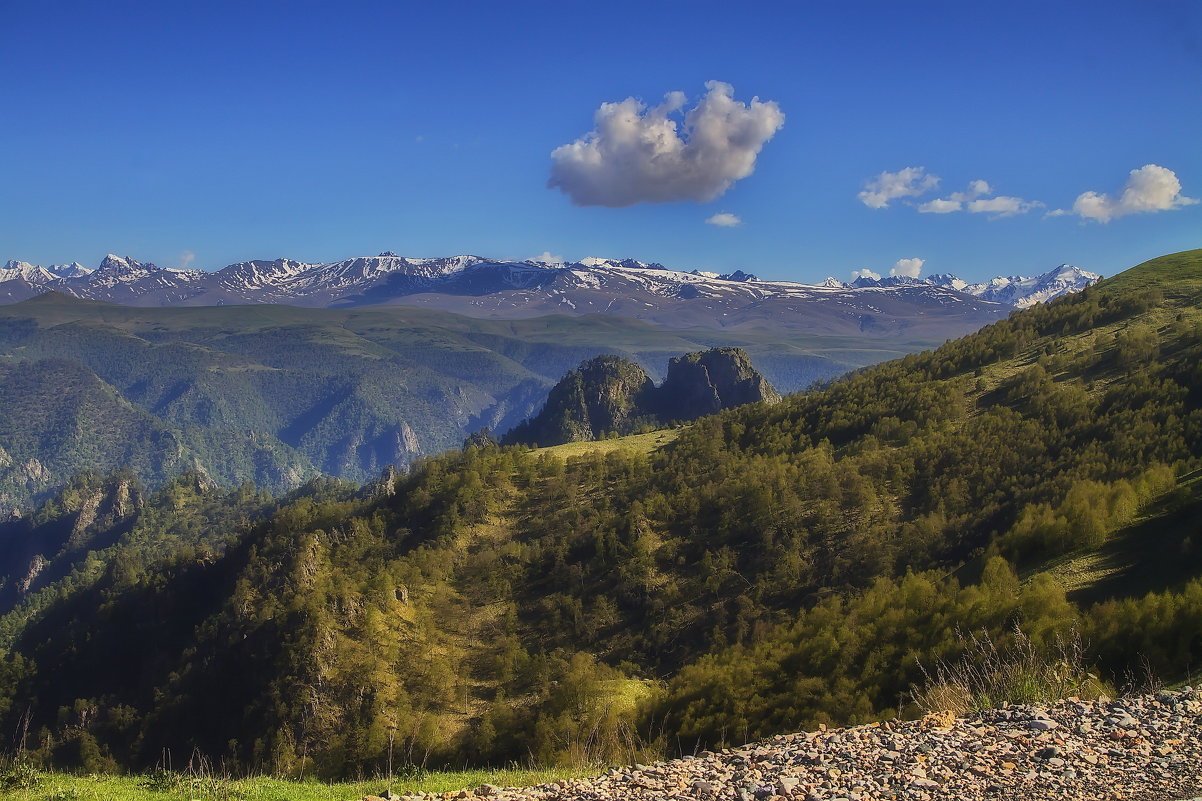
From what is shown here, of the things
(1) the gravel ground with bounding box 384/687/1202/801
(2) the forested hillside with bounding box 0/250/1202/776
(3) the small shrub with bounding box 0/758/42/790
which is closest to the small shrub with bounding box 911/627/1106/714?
(2) the forested hillside with bounding box 0/250/1202/776

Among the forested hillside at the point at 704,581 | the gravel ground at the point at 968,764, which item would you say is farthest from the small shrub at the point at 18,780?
the gravel ground at the point at 968,764

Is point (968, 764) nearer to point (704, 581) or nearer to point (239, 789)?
point (239, 789)

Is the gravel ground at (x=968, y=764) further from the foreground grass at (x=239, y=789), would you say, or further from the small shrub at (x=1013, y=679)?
the foreground grass at (x=239, y=789)

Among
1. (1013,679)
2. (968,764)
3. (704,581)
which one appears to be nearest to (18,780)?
(968,764)

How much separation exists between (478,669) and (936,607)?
1591 inches

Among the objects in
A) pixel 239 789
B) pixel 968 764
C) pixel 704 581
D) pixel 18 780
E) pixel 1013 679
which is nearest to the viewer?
pixel 968 764

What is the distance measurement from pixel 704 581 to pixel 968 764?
50296 millimetres

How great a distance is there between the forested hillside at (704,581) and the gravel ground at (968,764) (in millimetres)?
6084

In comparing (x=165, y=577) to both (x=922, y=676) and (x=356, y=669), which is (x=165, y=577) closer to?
(x=356, y=669)

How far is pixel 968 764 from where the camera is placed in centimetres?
1513

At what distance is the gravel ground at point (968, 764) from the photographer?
14289 millimetres

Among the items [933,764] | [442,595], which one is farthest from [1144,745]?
[442,595]

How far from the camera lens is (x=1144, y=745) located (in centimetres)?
1530

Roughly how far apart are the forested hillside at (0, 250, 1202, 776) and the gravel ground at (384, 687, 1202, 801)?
608cm
